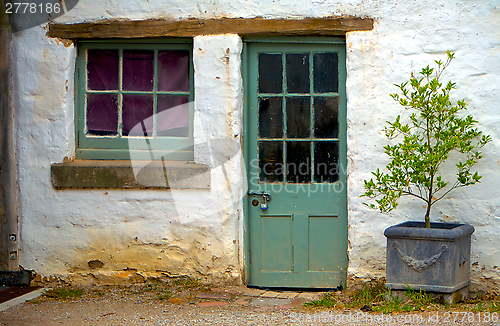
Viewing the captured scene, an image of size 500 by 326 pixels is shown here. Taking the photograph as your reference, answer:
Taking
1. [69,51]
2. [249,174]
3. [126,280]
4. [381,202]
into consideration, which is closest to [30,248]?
[126,280]

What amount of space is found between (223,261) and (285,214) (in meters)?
0.70

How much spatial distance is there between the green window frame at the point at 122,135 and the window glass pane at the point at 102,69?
0.04 m

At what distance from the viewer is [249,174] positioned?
14.9 feet

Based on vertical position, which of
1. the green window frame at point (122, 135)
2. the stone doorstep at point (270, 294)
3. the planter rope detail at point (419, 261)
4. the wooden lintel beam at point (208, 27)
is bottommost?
the stone doorstep at point (270, 294)

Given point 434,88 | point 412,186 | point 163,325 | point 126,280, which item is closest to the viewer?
point 163,325

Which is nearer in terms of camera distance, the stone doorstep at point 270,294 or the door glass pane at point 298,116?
the stone doorstep at point 270,294

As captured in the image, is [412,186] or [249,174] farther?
[249,174]

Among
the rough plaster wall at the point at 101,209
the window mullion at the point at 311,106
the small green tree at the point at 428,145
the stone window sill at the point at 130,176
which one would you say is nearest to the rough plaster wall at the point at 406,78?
the small green tree at the point at 428,145

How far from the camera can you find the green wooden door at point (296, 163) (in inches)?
175

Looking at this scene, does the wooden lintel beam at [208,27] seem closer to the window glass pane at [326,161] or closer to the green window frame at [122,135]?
the green window frame at [122,135]

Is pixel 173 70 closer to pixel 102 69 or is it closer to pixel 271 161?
pixel 102 69

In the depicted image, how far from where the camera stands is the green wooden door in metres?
4.45

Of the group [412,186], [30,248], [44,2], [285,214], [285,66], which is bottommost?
[30,248]

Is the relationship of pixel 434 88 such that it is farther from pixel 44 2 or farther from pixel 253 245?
pixel 44 2
